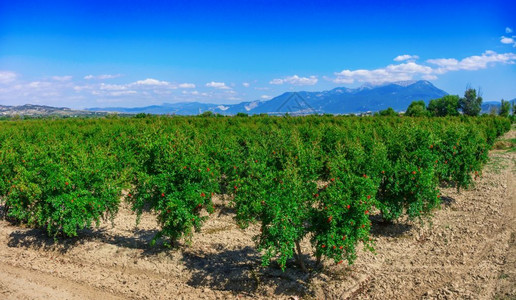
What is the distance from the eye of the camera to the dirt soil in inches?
341

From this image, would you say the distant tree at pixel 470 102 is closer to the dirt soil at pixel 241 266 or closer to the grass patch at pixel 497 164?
the grass patch at pixel 497 164

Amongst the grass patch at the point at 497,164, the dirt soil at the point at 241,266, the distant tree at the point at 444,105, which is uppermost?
the distant tree at the point at 444,105

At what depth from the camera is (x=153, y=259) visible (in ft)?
33.8

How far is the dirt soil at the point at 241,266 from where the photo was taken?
28.4 ft

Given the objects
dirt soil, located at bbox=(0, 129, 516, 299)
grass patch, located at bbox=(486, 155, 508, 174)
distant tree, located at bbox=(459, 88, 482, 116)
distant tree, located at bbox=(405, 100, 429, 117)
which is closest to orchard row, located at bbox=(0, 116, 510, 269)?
dirt soil, located at bbox=(0, 129, 516, 299)

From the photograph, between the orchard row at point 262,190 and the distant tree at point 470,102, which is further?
the distant tree at point 470,102

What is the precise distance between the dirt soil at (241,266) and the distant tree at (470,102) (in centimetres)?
10773

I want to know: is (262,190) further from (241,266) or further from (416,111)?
(416,111)

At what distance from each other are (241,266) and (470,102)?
11868 centimetres

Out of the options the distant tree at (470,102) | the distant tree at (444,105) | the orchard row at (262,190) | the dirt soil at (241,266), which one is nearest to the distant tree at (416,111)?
the distant tree at (444,105)

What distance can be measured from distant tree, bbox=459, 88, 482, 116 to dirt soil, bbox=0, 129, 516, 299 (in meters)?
108

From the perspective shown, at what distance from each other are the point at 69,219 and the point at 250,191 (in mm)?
6134

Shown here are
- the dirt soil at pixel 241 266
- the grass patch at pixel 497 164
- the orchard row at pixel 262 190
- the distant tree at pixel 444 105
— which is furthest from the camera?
the distant tree at pixel 444 105

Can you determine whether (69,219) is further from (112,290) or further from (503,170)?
(503,170)
